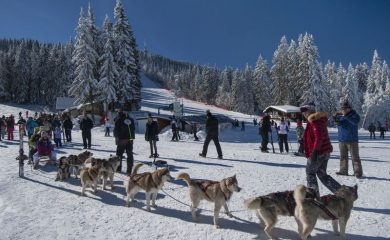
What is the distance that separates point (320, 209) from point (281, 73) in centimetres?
6786

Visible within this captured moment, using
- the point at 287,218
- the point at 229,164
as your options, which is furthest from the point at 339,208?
the point at 229,164

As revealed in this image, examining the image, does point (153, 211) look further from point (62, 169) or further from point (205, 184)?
point (62, 169)

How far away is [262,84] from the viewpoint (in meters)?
82.9

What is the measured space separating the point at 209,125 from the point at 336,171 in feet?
18.0

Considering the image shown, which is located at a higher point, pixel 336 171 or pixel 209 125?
pixel 209 125

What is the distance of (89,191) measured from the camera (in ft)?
33.6

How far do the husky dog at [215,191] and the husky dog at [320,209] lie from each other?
143 centimetres

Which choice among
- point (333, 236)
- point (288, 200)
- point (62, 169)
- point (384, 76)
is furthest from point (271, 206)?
point (384, 76)

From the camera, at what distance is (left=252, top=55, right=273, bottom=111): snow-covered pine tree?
8306 cm

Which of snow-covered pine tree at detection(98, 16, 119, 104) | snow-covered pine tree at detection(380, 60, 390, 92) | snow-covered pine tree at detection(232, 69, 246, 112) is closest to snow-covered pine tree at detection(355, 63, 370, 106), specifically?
snow-covered pine tree at detection(380, 60, 390, 92)

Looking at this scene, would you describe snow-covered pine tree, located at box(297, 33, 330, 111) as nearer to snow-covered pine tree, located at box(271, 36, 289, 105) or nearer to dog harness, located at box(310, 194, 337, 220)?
snow-covered pine tree, located at box(271, 36, 289, 105)

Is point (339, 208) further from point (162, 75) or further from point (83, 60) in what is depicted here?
point (162, 75)

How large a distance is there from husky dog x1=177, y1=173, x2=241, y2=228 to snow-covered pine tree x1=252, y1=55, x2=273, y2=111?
3032 inches

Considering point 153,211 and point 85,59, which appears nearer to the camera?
point 153,211
